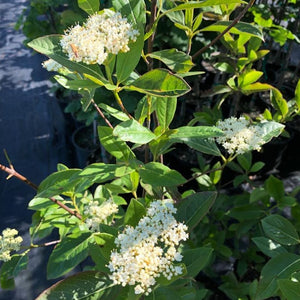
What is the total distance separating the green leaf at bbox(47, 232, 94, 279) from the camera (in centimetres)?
90

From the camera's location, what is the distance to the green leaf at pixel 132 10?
74 cm

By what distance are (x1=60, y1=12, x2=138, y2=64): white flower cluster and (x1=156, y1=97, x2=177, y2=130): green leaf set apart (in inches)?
7.7

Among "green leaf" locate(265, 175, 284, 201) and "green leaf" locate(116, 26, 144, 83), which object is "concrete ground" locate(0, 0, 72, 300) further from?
"green leaf" locate(116, 26, 144, 83)

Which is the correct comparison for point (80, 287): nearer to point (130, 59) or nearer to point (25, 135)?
point (130, 59)

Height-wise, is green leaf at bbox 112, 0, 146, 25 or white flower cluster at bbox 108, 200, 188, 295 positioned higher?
green leaf at bbox 112, 0, 146, 25

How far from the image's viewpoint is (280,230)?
1.04 meters

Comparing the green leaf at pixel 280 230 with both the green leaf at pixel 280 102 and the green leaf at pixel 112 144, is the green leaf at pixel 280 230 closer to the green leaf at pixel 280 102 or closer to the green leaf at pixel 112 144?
the green leaf at pixel 280 102

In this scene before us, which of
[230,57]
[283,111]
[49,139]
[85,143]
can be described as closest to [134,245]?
[283,111]

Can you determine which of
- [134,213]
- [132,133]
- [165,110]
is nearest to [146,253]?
[134,213]

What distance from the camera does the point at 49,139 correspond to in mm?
3098

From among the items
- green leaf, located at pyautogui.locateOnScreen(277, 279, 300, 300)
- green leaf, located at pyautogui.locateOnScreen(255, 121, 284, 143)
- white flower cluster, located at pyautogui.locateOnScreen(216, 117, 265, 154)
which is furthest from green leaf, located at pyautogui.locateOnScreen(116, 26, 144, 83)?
green leaf, located at pyautogui.locateOnScreen(277, 279, 300, 300)

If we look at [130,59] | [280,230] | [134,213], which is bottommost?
[280,230]

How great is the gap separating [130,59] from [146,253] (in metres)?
0.41

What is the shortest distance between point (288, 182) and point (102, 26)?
2.14 meters
